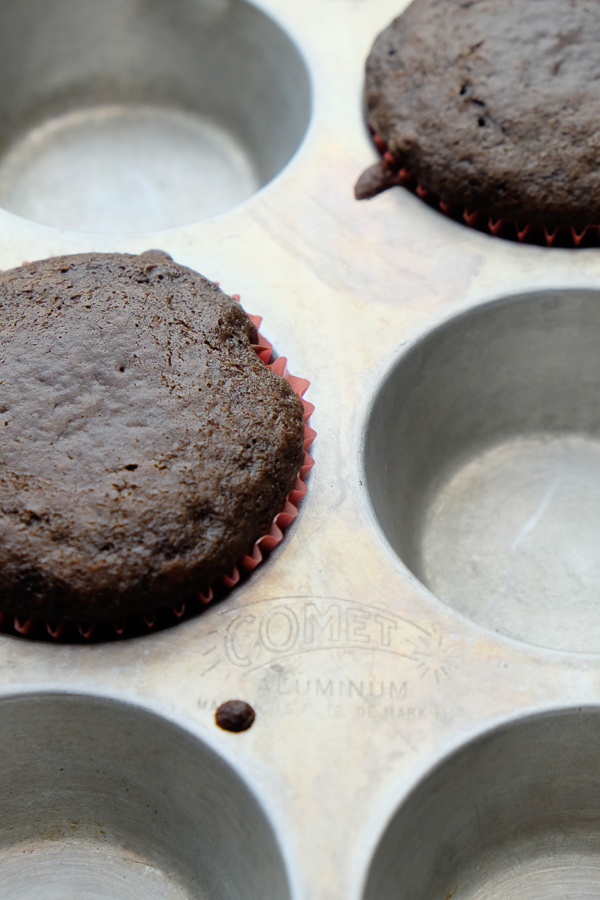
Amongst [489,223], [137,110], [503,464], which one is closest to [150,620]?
[503,464]

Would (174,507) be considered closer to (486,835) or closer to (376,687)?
(376,687)

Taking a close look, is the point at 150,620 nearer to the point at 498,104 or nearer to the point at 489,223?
the point at 489,223

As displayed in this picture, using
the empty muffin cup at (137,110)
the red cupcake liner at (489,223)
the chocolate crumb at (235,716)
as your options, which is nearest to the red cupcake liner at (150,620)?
the chocolate crumb at (235,716)

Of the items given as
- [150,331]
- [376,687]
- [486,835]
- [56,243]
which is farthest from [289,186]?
[486,835]

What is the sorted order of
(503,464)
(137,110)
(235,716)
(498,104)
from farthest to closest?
1. (137,110)
2. (503,464)
3. (498,104)
4. (235,716)

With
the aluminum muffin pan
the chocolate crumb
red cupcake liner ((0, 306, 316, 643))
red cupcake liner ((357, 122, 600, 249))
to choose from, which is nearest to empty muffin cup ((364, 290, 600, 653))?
the aluminum muffin pan

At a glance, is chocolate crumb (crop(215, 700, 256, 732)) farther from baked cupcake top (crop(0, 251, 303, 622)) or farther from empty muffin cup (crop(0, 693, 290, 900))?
baked cupcake top (crop(0, 251, 303, 622))
